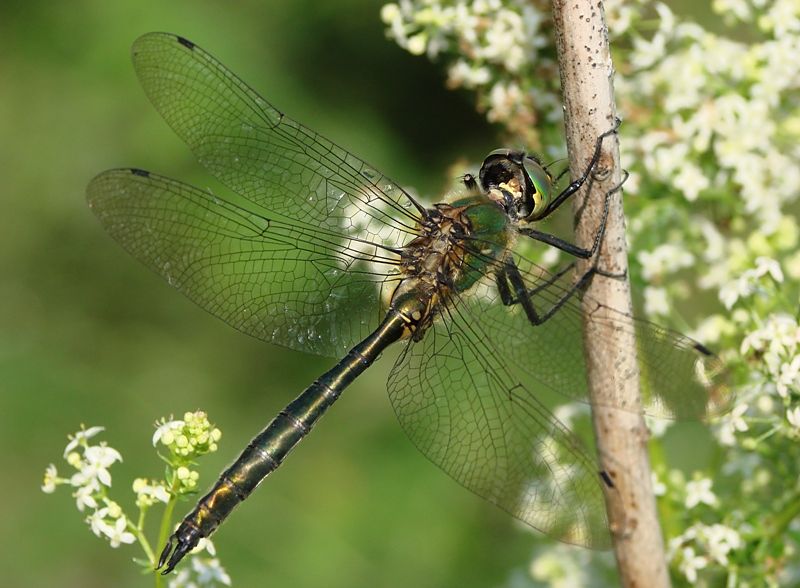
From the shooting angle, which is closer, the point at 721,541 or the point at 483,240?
the point at 721,541

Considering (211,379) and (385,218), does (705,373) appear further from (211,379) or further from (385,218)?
(211,379)

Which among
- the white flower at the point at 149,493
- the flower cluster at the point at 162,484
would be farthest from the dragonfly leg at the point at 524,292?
the white flower at the point at 149,493

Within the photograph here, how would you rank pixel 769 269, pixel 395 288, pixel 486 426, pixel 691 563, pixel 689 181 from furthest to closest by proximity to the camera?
pixel 395 288, pixel 689 181, pixel 486 426, pixel 769 269, pixel 691 563

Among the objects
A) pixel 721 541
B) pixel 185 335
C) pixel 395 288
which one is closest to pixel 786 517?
pixel 721 541

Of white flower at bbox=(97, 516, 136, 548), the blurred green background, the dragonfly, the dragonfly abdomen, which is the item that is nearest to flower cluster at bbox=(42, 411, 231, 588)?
white flower at bbox=(97, 516, 136, 548)

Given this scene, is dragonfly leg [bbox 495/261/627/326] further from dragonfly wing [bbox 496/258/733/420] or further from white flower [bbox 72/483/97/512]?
white flower [bbox 72/483/97/512]

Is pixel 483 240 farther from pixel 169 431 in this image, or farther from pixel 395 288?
pixel 169 431
